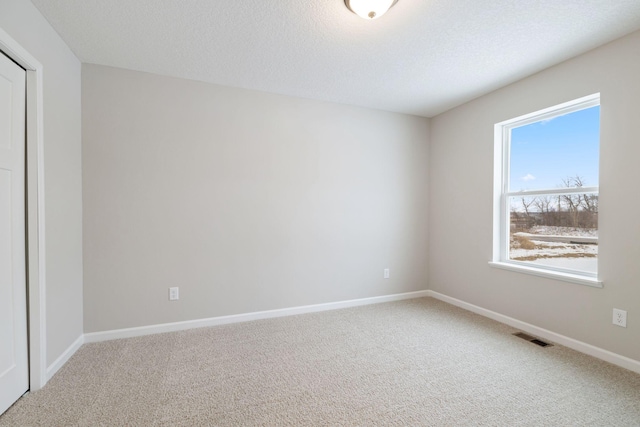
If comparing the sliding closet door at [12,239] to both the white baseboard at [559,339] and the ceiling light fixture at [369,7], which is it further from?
the white baseboard at [559,339]

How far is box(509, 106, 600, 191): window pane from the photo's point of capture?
2443mm

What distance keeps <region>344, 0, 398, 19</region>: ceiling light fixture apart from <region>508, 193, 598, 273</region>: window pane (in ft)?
7.58

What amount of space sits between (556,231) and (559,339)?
0.97 meters

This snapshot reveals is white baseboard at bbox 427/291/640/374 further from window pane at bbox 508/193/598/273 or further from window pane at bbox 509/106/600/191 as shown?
window pane at bbox 509/106/600/191

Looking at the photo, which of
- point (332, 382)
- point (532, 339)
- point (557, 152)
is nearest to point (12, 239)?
point (332, 382)

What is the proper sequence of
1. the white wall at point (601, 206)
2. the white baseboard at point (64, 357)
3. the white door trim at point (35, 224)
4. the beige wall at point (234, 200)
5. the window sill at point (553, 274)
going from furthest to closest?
the beige wall at point (234, 200) < the window sill at point (553, 274) < the white wall at point (601, 206) < the white baseboard at point (64, 357) < the white door trim at point (35, 224)

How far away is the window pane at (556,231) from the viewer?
2443 millimetres

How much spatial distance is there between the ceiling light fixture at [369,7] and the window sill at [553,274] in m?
2.60

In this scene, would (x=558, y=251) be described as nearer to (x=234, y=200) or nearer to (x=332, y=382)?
(x=332, y=382)

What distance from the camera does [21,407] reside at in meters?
1.68

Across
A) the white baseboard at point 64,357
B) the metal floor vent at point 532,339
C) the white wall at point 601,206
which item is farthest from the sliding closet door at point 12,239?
the white wall at point 601,206

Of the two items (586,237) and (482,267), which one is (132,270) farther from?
(586,237)

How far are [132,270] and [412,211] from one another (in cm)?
334

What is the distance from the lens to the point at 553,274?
2.57 m
